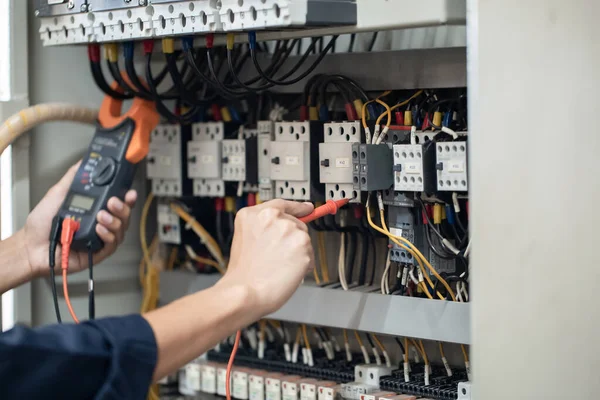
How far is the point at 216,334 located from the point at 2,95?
91cm

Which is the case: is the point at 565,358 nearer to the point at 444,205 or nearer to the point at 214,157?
the point at 444,205

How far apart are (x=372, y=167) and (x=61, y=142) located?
761 mm

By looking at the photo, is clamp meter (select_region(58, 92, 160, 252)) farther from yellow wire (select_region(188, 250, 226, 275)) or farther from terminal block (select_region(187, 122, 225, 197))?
yellow wire (select_region(188, 250, 226, 275))

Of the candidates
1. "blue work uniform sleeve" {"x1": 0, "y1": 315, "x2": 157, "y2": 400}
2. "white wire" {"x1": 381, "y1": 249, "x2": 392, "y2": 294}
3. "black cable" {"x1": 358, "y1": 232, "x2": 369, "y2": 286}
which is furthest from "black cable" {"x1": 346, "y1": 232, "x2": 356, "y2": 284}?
"blue work uniform sleeve" {"x1": 0, "y1": 315, "x2": 157, "y2": 400}

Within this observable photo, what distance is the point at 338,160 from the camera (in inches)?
63.0

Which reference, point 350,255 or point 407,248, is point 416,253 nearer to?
point 407,248

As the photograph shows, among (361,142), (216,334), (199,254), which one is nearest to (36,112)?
(199,254)

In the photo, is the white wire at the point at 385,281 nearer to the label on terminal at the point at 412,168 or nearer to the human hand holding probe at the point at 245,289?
the label on terminal at the point at 412,168

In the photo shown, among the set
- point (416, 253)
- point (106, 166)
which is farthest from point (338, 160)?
point (106, 166)

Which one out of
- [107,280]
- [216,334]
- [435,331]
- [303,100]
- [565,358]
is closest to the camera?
[216,334]

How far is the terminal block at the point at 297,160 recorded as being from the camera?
166 cm

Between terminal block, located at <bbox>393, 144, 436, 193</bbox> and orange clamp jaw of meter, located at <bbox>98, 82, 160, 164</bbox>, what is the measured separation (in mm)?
549

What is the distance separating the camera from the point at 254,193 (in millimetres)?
1845

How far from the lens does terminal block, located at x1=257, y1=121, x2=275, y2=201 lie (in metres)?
1.74
